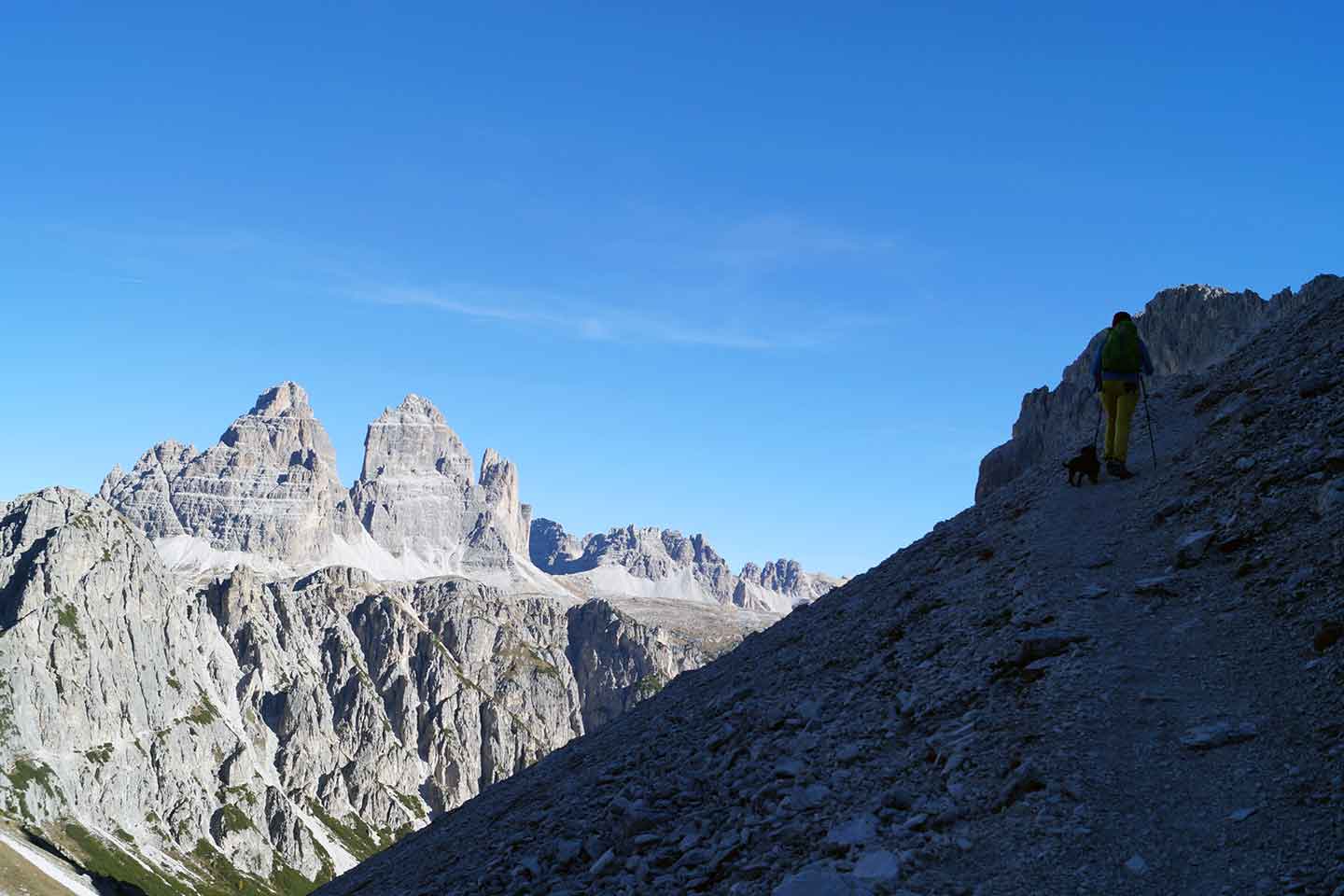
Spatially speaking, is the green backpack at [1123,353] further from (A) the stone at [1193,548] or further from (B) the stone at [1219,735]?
(B) the stone at [1219,735]

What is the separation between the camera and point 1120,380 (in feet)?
93.2

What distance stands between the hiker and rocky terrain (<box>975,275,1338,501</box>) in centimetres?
4181

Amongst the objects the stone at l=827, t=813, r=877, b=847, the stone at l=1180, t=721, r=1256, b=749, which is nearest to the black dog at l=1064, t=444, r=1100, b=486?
the stone at l=1180, t=721, r=1256, b=749

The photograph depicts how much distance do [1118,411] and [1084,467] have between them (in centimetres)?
180

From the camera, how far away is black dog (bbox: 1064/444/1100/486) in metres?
28.4

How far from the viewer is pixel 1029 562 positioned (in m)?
23.3

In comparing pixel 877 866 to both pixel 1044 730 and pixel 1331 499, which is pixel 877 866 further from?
pixel 1331 499

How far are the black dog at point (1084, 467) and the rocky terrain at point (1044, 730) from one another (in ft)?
1.39

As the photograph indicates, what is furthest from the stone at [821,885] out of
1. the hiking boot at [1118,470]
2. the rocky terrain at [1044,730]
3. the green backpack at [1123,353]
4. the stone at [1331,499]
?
the green backpack at [1123,353]

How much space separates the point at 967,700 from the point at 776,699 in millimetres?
5811

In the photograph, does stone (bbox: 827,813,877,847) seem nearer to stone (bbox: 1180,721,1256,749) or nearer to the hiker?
stone (bbox: 1180,721,1256,749)

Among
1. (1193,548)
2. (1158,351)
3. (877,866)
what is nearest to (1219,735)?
(877,866)

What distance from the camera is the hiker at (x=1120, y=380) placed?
1112 inches

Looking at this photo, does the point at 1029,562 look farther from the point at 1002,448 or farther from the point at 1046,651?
the point at 1002,448
